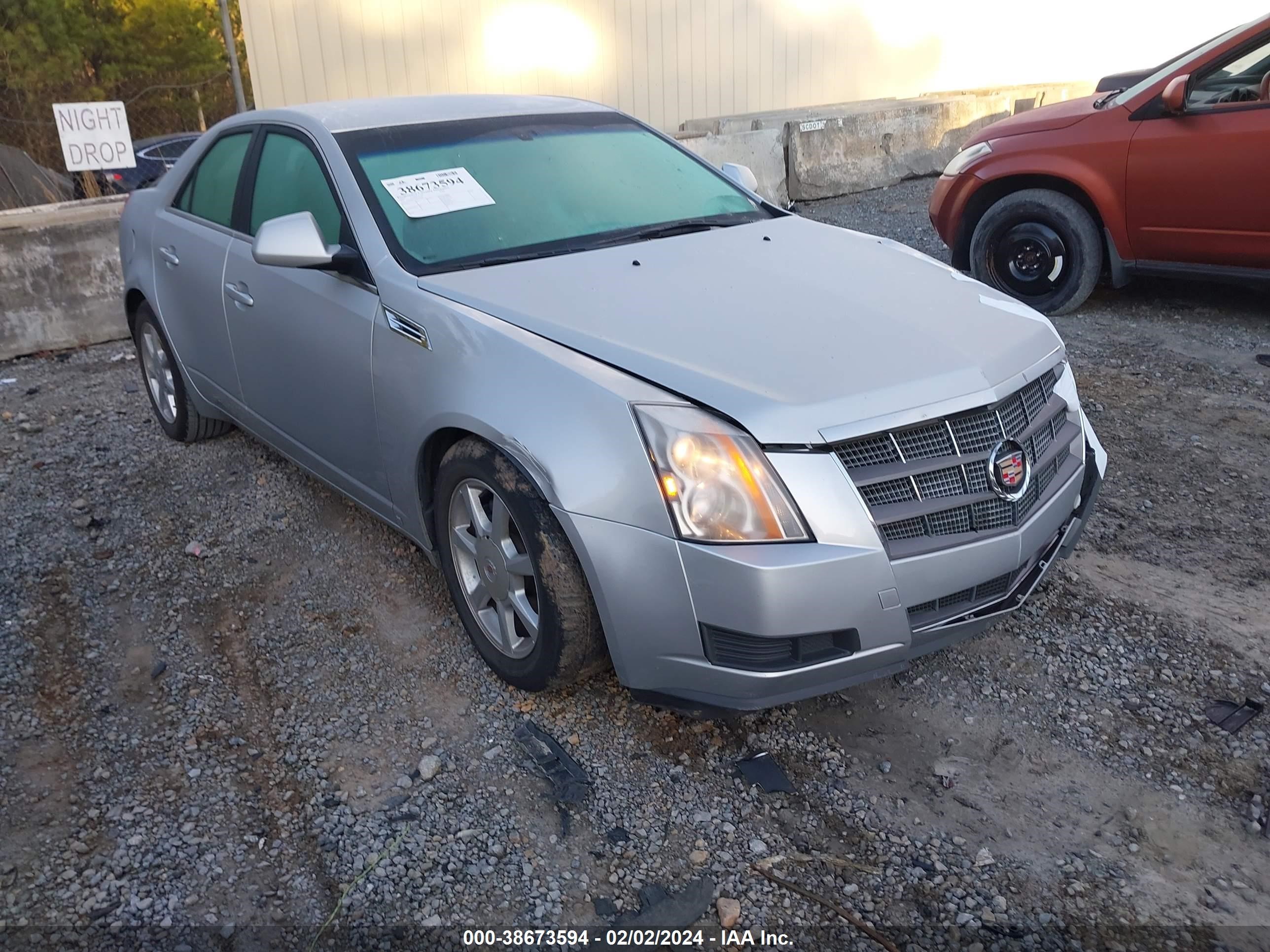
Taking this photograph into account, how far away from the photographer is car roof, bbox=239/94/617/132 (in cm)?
373

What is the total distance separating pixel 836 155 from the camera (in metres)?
11.1

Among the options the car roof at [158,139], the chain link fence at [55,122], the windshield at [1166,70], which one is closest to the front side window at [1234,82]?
the windshield at [1166,70]

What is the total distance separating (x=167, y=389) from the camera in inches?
203

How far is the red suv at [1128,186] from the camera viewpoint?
18.2ft

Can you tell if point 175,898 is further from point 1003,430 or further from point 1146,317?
point 1146,317

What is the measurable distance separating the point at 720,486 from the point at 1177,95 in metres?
4.71

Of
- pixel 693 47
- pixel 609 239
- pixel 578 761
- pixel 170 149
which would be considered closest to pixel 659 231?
pixel 609 239

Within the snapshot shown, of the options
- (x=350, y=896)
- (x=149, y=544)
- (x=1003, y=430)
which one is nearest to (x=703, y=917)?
(x=350, y=896)

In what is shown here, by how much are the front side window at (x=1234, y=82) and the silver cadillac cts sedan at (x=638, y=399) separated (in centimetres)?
329

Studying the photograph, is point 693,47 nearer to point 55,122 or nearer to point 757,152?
point 757,152

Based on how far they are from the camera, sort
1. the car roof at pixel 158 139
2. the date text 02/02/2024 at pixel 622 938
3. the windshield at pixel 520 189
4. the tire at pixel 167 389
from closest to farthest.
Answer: the date text 02/02/2024 at pixel 622 938
the windshield at pixel 520 189
the tire at pixel 167 389
the car roof at pixel 158 139

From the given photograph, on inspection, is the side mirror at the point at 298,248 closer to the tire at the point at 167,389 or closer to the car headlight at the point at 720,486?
the car headlight at the point at 720,486

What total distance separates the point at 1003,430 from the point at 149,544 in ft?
11.0

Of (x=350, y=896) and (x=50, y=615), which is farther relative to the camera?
(x=50, y=615)
